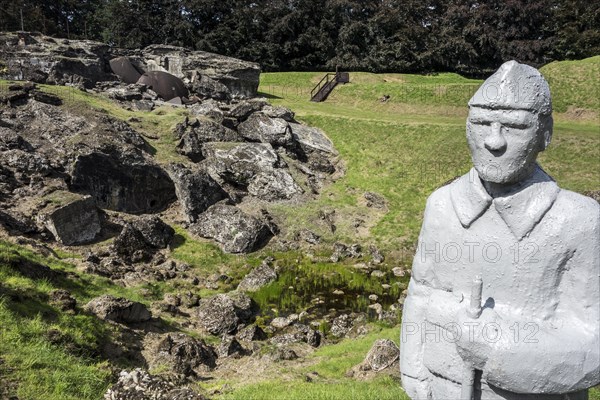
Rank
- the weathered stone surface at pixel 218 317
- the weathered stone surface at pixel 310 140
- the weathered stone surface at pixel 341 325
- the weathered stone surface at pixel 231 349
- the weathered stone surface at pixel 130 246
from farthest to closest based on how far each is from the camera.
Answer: the weathered stone surface at pixel 310 140 → the weathered stone surface at pixel 130 246 → the weathered stone surface at pixel 341 325 → the weathered stone surface at pixel 218 317 → the weathered stone surface at pixel 231 349

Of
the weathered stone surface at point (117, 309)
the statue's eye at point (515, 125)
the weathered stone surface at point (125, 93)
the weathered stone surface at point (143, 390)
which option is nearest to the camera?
the statue's eye at point (515, 125)

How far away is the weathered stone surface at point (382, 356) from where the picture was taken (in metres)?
9.50

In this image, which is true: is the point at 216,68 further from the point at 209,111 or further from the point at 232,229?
the point at 232,229

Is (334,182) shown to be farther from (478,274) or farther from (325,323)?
(478,274)

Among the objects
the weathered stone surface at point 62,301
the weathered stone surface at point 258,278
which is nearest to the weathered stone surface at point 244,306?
the weathered stone surface at point 258,278

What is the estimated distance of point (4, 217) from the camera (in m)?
16.1

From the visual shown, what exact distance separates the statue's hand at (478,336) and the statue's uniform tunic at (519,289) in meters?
0.01

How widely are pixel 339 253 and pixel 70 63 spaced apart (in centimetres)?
2018

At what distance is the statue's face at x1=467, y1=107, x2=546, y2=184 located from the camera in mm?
2436

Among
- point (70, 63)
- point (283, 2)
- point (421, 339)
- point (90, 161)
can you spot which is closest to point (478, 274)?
point (421, 339)

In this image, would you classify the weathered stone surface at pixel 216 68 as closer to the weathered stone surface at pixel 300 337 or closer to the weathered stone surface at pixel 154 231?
the weathered stone surface at pixel 154 231

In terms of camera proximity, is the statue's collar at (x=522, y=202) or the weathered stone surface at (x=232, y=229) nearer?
the statue's collar at (x=522, y=202)

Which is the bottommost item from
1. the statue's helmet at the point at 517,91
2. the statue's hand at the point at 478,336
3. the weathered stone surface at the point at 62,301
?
the weathered stone surface at the point at 62,301

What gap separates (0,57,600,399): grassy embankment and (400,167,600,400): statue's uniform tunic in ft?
16.4
